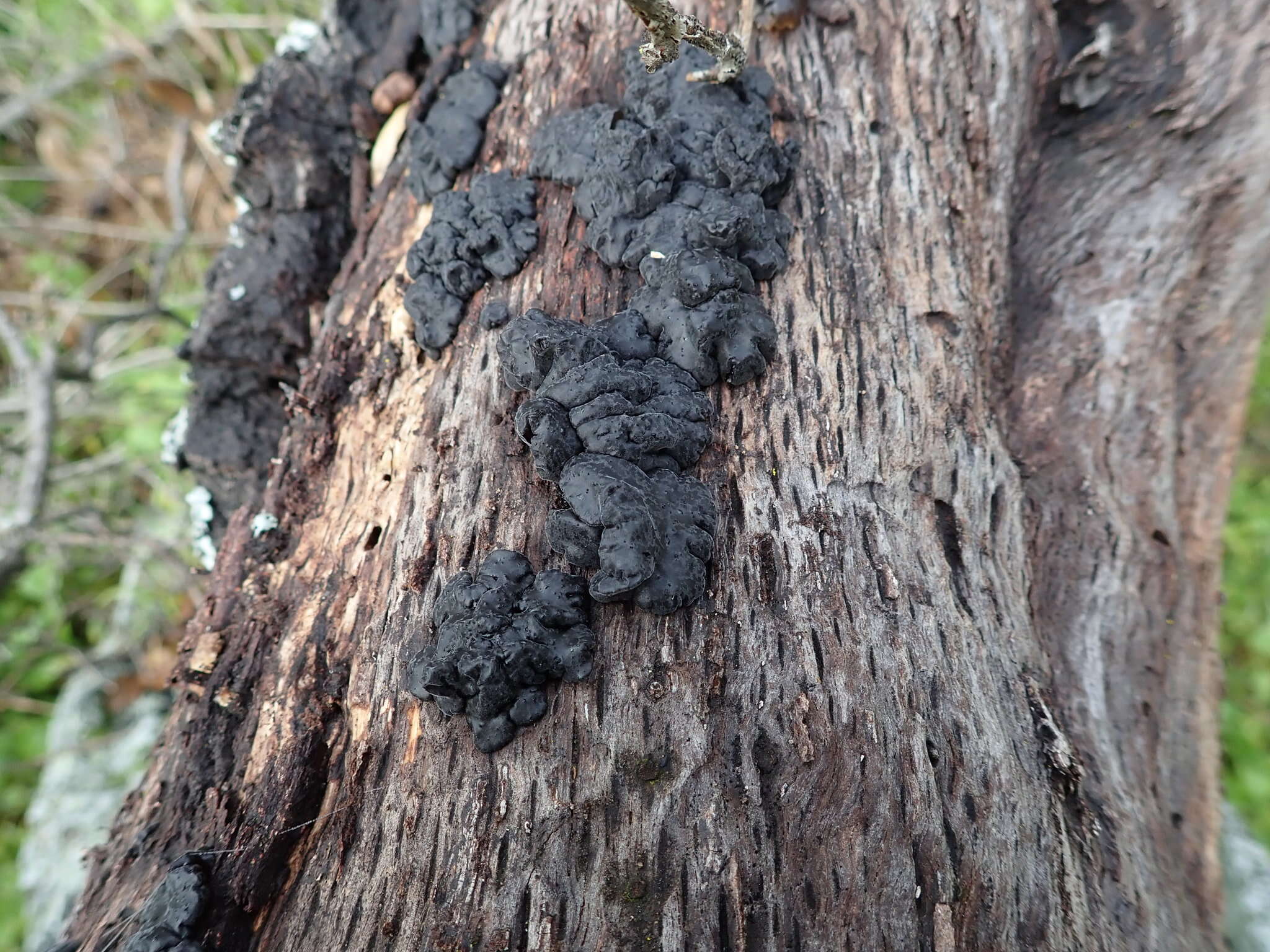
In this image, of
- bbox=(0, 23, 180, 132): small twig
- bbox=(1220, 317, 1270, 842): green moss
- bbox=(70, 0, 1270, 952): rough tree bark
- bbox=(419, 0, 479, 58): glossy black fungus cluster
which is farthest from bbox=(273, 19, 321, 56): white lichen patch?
bbox=(1220, 317, 1270, 842): green moss

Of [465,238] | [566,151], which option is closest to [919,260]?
[566,151]

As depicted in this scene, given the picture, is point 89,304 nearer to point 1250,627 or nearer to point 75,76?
point 75,76

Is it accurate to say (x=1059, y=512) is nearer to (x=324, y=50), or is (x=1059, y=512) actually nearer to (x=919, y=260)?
(x=919, y=260)

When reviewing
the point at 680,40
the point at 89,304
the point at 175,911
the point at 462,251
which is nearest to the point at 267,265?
the point at 462,251

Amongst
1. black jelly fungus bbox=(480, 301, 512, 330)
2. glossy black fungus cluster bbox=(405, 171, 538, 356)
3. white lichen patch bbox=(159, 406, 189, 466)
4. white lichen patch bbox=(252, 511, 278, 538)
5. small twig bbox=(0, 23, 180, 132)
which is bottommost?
white lichen patch bbox=(252, 511, 278, 538)

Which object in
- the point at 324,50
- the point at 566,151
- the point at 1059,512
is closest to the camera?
the point at 566,151

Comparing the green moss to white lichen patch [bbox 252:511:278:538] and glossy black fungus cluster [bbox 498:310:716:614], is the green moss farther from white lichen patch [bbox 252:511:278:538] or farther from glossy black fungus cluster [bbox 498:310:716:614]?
white lichen patch [bbox 252:511:278:538]
